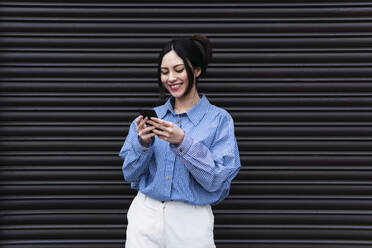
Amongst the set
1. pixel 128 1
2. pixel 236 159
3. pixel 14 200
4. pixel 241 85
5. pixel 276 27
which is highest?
pixel 128 1

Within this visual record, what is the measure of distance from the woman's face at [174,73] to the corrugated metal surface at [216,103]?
1.07 metres

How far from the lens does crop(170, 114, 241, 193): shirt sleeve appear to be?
68.5 inches

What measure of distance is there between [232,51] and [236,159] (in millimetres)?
1310

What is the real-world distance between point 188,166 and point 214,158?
18 cm

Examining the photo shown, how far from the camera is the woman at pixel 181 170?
189 centimetres

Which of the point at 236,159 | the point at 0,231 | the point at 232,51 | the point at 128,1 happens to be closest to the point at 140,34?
the point at 128,1

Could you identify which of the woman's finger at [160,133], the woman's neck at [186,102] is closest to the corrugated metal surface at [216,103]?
the woman's neck at [186,102]

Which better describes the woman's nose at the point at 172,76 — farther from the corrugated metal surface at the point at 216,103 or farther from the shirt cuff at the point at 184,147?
the corrugated metal surface at the point at 216,103

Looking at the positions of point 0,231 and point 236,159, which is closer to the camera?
point 236,159

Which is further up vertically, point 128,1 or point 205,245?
point 128,1

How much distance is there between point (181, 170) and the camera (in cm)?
195

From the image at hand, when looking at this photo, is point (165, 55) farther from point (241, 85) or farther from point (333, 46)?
point (333, 46)

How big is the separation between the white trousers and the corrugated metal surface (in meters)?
1.08

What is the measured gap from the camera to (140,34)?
298cm
